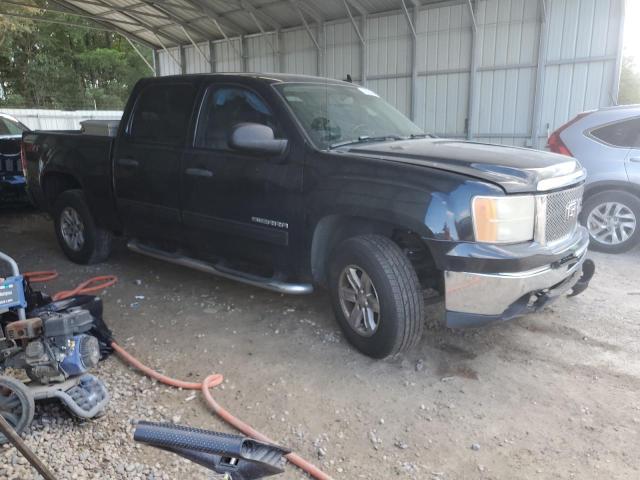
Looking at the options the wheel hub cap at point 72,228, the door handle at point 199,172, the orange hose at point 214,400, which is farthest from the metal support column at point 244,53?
the orange hose at point 214,400

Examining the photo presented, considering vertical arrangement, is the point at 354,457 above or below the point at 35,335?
below

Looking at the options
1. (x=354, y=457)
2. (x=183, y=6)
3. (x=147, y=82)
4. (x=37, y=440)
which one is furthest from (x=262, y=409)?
(x=183, y=6)

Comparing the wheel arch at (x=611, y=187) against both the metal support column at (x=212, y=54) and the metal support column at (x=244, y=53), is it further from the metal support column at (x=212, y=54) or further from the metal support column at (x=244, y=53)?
the metal support column at (x=212, y=54)

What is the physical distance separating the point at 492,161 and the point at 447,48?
8.79 meters

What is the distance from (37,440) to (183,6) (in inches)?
540

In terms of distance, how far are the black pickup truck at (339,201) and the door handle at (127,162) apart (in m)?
0.03

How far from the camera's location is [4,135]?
905 cm

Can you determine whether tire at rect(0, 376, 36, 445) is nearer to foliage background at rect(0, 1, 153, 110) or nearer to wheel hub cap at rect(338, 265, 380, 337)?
wheel hub cap at rect(338, 265, 380, 337)

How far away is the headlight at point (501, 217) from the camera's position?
9.75 feet

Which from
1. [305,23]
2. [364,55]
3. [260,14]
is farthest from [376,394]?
[260,14]

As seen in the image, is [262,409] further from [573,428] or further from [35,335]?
[573,428]

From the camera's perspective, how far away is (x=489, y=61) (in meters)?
10.6

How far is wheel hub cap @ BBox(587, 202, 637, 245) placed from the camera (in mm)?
6319

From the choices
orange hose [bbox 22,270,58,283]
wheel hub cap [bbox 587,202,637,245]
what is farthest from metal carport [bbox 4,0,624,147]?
orange hose [bbox 22,270,58,283]
